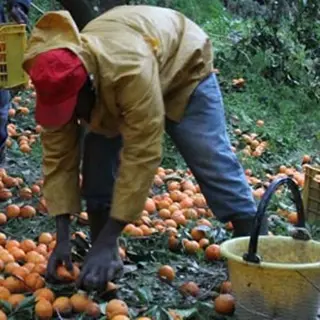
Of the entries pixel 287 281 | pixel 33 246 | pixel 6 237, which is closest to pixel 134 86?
pixel 287 281

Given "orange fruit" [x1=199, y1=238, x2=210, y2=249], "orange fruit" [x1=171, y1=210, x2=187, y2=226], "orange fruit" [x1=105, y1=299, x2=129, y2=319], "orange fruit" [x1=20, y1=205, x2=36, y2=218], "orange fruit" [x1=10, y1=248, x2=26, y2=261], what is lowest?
"orange fruit" [x1=20, y1=205, x2=36, y2=218]

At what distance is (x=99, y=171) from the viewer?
4.46 metres

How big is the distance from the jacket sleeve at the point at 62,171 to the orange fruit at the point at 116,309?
482 mm

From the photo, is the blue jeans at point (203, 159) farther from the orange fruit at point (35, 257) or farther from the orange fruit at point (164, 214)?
the orange fruit at point (164, 214)

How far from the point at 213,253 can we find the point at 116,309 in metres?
1.16

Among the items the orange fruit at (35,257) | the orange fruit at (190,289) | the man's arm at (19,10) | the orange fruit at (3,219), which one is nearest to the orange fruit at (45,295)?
the orange fruit at (35,257)

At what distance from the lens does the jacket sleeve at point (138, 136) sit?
367cm

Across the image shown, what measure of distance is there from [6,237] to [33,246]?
54 centimetres

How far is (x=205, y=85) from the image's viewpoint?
438 centimetres

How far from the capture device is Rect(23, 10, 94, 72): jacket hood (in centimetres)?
365

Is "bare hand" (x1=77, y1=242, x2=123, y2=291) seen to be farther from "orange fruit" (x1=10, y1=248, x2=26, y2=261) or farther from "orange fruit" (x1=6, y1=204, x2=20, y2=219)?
"orange fruit" (x1=6, y1=204, x2=20, y2=219)

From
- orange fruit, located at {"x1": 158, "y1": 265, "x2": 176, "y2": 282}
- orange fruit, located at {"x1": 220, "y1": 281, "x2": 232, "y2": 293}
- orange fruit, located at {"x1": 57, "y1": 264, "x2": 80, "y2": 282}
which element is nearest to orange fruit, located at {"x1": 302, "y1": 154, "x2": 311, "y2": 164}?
orange fruit, located at {"x1": 158, "y1": 265, "x2": 176, "y2": 282}

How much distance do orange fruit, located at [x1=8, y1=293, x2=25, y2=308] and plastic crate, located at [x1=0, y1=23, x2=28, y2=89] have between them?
176 cm

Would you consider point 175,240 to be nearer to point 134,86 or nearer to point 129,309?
point 129,309
